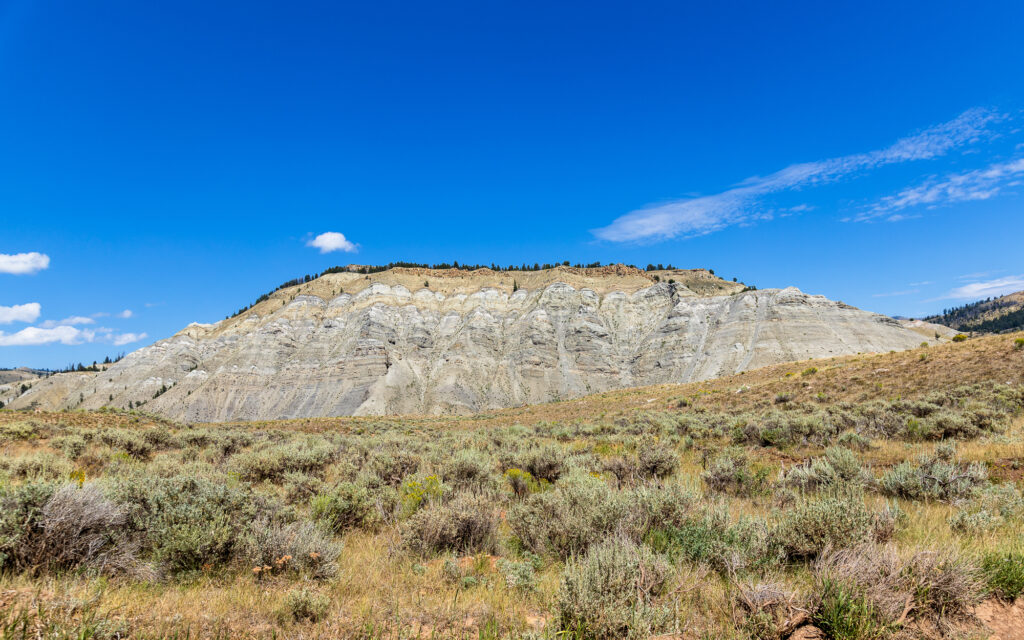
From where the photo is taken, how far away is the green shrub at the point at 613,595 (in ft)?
9.83

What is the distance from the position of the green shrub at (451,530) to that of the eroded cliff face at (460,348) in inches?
2166

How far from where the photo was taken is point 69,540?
3998mm

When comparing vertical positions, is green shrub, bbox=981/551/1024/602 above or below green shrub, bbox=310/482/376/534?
below

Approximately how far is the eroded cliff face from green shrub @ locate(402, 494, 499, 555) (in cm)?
5501

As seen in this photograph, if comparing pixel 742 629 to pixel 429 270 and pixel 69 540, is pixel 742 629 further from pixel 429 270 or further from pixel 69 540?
pixel 429 270

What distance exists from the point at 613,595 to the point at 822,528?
2.63 m

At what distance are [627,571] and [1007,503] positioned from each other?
5.57m

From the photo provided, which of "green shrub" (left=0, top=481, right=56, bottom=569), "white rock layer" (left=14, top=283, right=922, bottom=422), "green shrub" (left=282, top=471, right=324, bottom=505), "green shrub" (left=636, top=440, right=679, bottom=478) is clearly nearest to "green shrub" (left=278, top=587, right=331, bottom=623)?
"green shrub" (left=0, top=481, right=56, bottom=569)

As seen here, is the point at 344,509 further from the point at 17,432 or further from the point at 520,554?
the point at 17,432

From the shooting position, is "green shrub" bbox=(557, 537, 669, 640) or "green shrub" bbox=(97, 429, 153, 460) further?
"green shrub" bbox=(97, 429, 153, 460)

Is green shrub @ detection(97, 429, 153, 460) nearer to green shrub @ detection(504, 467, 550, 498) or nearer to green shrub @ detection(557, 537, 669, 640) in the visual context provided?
green shrub @ detection(504, 467, 550, 498)

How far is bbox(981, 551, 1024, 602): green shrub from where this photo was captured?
10.9 feet

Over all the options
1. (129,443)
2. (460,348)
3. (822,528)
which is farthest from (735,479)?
(460,348)

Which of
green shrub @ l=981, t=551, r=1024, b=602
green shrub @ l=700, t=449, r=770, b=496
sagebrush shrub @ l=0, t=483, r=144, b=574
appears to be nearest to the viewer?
green shrub @ l=981, t=551, r=1024, b=602
